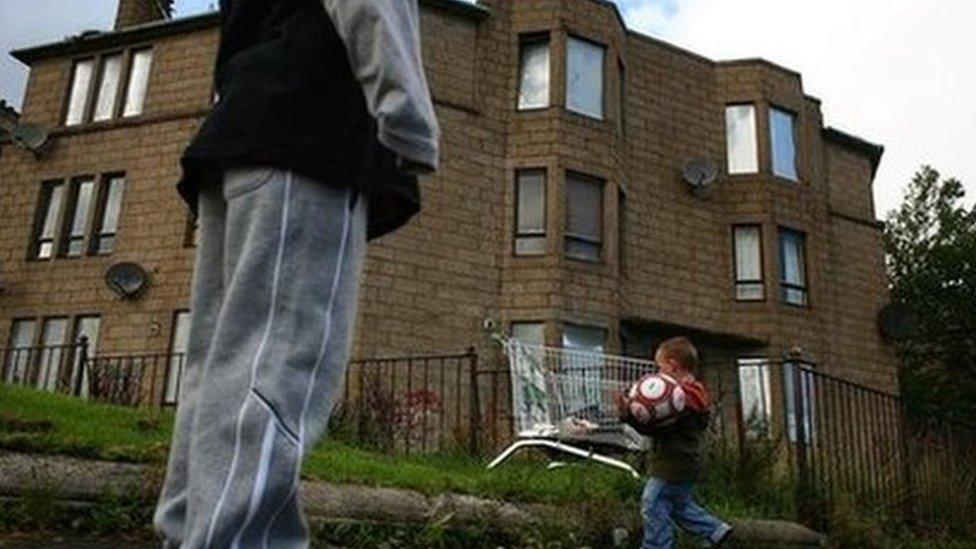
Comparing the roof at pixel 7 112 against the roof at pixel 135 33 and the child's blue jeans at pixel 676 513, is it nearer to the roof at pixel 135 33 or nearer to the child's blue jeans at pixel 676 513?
the roof at pixel 135 33

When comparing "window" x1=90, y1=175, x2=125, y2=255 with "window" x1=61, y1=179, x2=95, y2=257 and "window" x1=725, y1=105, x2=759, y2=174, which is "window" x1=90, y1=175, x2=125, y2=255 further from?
"window" x1=725, y1=105, x2=759, y2=174

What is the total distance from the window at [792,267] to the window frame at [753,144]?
5.12ft

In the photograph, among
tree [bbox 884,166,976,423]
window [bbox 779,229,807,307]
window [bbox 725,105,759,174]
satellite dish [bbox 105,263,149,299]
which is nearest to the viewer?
satellite dish [bbox 105,263,149,299]

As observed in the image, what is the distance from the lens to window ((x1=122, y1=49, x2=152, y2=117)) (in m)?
20.8

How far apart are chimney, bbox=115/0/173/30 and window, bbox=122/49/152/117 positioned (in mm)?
2334

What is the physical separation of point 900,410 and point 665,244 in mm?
9222

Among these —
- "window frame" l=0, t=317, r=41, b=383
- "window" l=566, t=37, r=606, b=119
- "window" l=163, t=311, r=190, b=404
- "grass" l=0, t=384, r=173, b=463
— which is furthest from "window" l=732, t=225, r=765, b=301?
"grass" l=0, t=384, r=173, b=463

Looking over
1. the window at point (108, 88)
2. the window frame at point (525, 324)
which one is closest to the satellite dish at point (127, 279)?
the window at point (108, 88)

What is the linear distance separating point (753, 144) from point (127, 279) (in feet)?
45.4

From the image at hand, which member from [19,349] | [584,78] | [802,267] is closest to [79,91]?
[19,349]

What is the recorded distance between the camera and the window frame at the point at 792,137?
22.5m

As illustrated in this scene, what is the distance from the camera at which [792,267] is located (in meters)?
22.1

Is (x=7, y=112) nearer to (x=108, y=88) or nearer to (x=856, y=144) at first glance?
(x=108, y=88)

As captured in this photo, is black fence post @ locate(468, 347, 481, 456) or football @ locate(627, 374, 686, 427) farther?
black fence post @ locate(468, 347, 481, 456)
